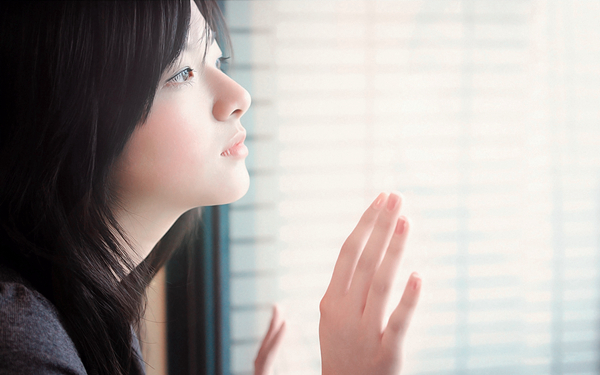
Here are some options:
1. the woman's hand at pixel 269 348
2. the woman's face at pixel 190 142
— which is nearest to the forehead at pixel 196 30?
the woman's face at pixel 190 142

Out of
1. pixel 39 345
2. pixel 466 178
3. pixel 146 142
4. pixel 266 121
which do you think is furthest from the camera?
pixel 466 178

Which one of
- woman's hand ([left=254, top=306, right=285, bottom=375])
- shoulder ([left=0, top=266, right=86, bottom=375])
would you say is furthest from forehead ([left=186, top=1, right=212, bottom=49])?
woman's hand ([left=254, top=306, right=285, bottom=375])

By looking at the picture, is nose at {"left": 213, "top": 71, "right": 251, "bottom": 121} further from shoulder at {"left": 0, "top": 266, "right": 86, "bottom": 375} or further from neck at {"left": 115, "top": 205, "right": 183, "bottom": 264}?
shoulder at {"left": 0, "top": 266, "right": 86, "bottom": 375}

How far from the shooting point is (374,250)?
0.50 m

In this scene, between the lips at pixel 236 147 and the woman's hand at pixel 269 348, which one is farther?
the woman's hand at pixel 269 348

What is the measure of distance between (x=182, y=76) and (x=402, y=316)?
0.43 m

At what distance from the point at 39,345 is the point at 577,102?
126cm

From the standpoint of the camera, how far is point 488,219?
985 millimetres

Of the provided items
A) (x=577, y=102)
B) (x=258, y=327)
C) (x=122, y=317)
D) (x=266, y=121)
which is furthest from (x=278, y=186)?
(x=577, y=102)

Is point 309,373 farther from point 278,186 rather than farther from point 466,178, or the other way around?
point 466,178

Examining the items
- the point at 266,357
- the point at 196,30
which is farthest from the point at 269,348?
the point at 196,30

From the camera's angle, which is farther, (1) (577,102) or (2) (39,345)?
(1) (577,102)

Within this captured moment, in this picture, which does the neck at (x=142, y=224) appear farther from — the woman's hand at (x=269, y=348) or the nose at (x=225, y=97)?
the woman's hand at (x=269, y=348)

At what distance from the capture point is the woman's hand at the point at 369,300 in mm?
489
